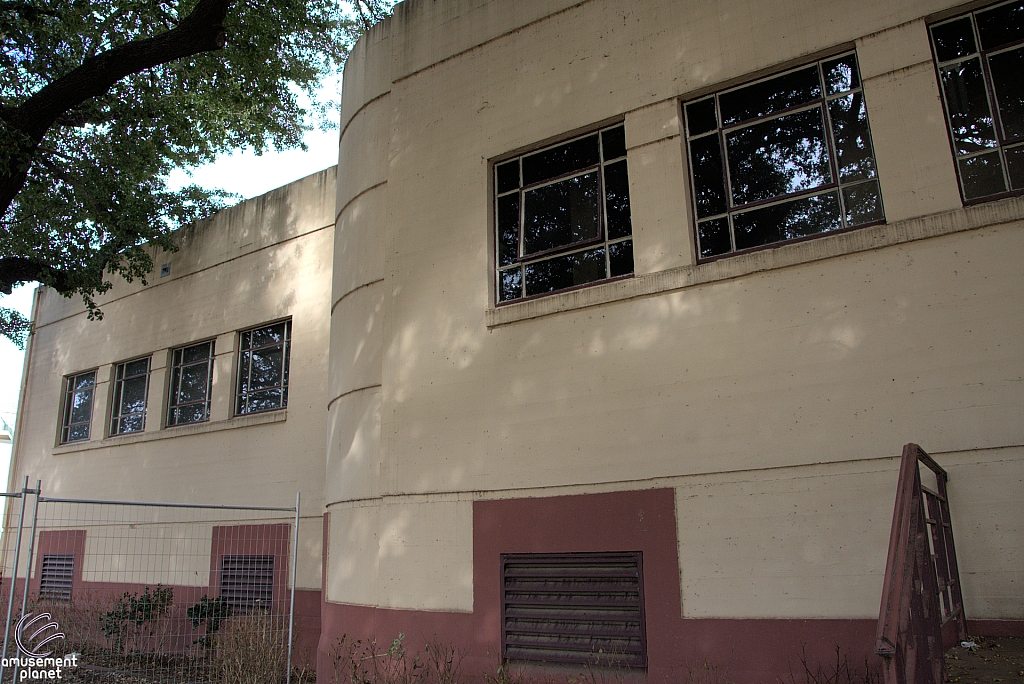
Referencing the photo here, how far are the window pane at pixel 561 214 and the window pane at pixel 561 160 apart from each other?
13cm

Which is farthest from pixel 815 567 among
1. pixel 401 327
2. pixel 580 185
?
pixel 401 327

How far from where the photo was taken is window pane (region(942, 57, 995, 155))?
6.00m

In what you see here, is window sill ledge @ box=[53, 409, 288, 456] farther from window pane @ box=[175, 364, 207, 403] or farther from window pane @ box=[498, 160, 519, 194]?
window pane @ box=[498, 160, 519, 194]

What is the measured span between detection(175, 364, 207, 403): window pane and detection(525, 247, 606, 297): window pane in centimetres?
803

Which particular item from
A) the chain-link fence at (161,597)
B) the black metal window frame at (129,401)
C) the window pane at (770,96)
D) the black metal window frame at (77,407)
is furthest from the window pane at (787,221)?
the black metal window frame at (77,407)

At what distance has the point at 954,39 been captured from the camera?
6.19 metres

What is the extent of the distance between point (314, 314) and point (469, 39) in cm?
512

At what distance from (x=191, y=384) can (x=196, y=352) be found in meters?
0.59

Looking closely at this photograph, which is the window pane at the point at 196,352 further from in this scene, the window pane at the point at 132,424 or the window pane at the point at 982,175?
the window pane at the point at 982,175

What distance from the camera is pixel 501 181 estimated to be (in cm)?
823

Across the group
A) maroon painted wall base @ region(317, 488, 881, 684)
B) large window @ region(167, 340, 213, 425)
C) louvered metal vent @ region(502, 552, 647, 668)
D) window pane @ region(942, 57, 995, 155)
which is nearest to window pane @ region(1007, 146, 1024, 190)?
window pane @ region(942, 57, 995, 155)

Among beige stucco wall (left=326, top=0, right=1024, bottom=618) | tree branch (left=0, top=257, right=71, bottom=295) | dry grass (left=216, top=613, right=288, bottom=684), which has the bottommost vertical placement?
dry grass (left=216, top=613, right=288, bottom=684)

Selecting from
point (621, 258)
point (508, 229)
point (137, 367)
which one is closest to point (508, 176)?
point (508, 229)
